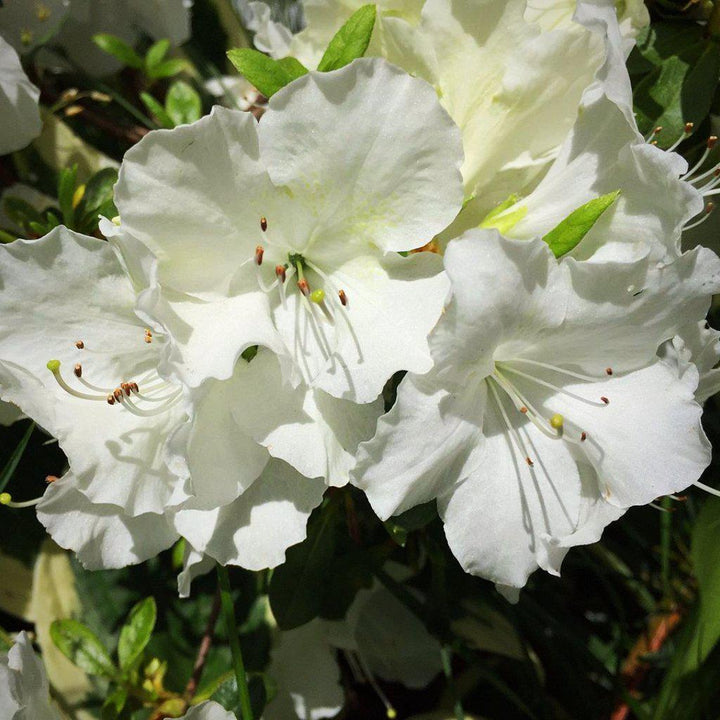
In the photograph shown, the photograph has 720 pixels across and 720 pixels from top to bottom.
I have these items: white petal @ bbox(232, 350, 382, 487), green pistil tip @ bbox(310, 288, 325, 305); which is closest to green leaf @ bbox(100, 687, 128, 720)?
white petal @ bbox(232, 350, 382, 487)

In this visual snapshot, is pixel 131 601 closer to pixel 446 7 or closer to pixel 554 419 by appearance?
pixel 554 419

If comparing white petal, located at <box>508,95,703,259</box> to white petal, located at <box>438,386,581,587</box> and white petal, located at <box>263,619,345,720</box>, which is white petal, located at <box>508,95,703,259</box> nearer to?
white petal, located at <box>438,386,581,587</box>

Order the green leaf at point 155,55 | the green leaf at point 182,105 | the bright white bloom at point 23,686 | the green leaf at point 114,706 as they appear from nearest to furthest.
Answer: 1. the bright white bloom at point 23,686
2. the green leaf at point 114,706
3. the green leaf at point 182,105
4. the green leaf at point 155,55

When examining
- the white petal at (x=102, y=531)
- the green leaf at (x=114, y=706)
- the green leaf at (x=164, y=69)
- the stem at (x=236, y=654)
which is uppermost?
the green leaf at (x=164, y=69)

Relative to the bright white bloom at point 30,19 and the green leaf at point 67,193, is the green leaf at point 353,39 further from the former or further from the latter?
the bright white bloom at point 30,19

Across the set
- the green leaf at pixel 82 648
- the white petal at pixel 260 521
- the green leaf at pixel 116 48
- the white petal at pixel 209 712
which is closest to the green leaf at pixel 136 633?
the green leaf at pixel 82 648

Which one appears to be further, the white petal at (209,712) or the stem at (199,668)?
the stem at (199,668)

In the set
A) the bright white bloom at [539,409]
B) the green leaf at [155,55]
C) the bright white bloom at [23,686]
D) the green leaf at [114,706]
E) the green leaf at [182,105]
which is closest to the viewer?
the bright white bloom at [539,409]

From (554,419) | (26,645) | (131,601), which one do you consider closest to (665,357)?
(554,419)
